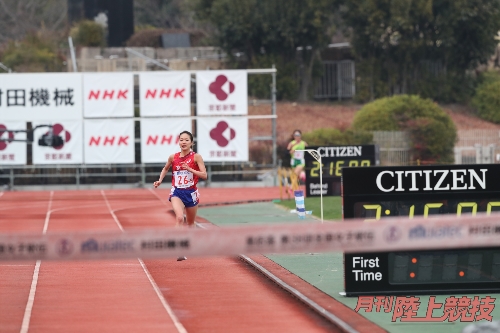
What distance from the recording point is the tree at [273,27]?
59.7m

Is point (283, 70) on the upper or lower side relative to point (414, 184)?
upper

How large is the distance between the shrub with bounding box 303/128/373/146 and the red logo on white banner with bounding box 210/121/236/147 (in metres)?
5.88

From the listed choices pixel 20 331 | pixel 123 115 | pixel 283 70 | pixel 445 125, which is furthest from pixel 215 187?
pixel 20 331

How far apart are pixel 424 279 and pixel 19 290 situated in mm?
5058

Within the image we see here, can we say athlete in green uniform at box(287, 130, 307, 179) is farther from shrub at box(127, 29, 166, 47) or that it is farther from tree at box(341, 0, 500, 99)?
shrub at box(127, 29, 166, 47)

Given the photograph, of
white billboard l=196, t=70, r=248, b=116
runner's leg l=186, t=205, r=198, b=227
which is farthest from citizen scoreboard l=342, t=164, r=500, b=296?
white billboard l=196, t=70, r=248, b=116

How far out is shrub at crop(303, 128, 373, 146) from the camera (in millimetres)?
44344

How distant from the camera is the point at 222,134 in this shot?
39.0 meters

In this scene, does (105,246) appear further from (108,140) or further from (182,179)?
(108,140)

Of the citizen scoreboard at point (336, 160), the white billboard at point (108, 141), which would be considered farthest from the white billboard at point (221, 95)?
the citizen scoreboard at point (336, 160)

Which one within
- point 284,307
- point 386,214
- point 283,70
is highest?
point 283,70

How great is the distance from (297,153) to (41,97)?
581 inches

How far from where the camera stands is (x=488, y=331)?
860 cm

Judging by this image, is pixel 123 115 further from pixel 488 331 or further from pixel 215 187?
pixel 488 331
